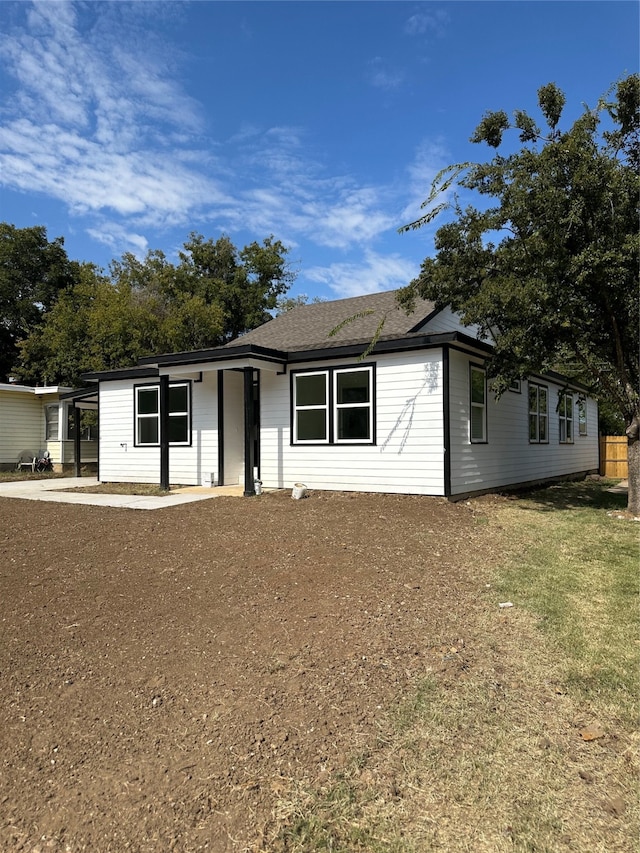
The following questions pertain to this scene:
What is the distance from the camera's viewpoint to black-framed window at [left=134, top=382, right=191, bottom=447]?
1320cm

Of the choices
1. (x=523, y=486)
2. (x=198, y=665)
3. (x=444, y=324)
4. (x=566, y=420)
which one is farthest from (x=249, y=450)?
(x=566, y=420)

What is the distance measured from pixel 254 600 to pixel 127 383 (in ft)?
35.7

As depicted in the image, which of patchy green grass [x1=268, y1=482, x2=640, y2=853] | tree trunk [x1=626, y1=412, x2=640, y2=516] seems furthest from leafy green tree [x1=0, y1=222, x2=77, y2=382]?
patchy green grass [x1=268, y1=482, x2=640, y2=853]

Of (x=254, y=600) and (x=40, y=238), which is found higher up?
(x=40, y=238)

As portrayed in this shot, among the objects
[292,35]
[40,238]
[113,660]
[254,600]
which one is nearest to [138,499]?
[254,600]

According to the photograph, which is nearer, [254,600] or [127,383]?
[254,600]

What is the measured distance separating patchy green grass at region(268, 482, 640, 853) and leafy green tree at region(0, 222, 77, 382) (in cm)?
3017

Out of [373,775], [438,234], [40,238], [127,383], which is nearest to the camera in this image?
[373,775]

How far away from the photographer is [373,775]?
239cm

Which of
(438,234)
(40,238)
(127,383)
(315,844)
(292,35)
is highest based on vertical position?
(40,238)

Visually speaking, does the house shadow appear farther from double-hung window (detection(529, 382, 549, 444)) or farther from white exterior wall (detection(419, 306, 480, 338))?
double-hung window (detection(529, 382, 549, 444))

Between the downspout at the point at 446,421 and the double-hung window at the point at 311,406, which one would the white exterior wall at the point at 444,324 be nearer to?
the downspout at the point at 446,421

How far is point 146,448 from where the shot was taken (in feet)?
44.9

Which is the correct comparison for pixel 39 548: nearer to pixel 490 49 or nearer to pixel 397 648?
pixel 397 648
